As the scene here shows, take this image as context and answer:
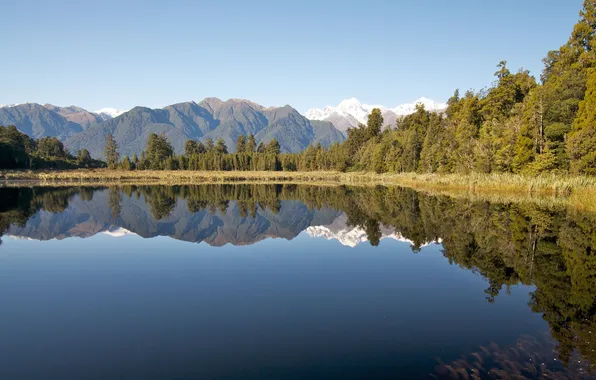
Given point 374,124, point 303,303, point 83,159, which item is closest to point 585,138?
point 303,303

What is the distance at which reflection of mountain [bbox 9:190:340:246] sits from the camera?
2327 centimetres

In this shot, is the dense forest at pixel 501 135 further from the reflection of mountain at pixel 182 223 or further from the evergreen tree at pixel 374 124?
Result: the reflection of mountain at pixel 182 223

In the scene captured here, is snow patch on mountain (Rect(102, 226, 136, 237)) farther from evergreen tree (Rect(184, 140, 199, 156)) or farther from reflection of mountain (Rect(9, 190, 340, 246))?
evergreen tree (Rect(184, 140, 199, 156))

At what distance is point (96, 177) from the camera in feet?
346

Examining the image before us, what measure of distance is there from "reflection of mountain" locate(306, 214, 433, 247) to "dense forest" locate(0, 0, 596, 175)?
2822 cm

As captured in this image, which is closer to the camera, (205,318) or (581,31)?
(205,318)

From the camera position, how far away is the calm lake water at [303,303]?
7.41 metres

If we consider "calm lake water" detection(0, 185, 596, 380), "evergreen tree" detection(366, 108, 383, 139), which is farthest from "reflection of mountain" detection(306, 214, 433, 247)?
"evergreen tree" detection(366, 108, 383, 139)

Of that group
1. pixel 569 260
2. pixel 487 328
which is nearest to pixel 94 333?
pixel 487 328

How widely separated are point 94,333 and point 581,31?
72.1m

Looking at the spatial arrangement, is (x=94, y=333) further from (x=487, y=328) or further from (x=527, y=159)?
(x=527, y=159)

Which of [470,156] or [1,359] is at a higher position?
[470,156]

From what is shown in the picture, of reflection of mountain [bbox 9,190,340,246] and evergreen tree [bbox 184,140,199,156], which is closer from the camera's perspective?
reflection of mountain [bbox 9,190,340,246]

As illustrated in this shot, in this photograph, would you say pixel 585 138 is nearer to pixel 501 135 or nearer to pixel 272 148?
pixel 501 135
